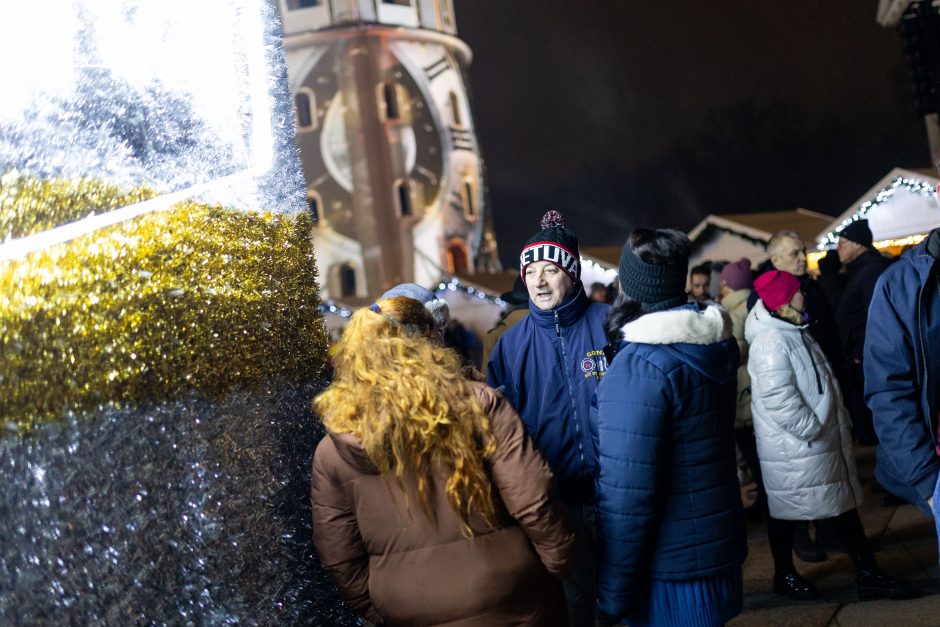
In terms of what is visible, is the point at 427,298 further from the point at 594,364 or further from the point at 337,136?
the point at 337,136

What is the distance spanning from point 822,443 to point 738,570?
2.06 meters

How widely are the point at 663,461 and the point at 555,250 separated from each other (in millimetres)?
1305

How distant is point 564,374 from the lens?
3.86 metres

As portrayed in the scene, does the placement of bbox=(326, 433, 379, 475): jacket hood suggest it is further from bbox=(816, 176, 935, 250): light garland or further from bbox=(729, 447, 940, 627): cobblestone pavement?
bbox=(816, 176, 935, 250): light garland

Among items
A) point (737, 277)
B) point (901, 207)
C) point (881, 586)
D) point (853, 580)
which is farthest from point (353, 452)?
point (901, 207)

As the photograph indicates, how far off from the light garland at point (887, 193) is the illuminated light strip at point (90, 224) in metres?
15.6

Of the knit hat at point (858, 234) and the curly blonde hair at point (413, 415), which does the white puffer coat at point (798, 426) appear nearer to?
the curly blonde hair at point (413, 415)

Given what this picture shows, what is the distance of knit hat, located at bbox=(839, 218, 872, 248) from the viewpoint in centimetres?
757

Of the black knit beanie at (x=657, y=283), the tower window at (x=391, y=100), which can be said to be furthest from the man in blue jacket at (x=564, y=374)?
the tower window at (x=391, y=100)

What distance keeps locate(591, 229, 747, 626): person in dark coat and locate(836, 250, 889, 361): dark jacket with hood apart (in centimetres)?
497

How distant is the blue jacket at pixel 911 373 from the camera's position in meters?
2.94

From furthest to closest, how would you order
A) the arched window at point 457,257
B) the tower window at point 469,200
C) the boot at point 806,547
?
the tower window at point 469,200, the arched window at point 457,257, the boot at point 806,547

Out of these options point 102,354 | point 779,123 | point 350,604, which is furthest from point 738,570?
point 779,123

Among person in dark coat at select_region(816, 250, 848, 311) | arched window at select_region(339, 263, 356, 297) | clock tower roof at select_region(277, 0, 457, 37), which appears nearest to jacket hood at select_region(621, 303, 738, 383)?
person in dark coat at select_region(816, 250, 848, 311)
